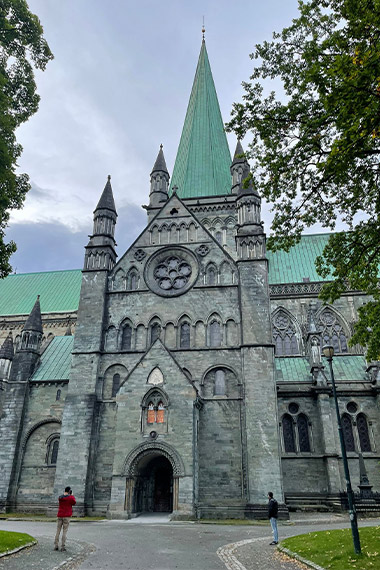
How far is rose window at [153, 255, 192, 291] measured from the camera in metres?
28.1

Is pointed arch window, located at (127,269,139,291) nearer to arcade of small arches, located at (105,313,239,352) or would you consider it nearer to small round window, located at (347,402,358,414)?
arcade of small arches, located at (105,313,239,352)

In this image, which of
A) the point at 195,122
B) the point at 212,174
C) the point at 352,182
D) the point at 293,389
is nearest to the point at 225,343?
the point at 293,389

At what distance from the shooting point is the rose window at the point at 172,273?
92.3 ft

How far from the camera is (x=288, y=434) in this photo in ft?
90.4

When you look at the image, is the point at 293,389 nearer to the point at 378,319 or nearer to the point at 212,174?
the point at 378,319

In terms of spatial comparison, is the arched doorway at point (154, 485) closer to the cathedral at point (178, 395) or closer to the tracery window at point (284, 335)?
the cathedral at point (178, 395)

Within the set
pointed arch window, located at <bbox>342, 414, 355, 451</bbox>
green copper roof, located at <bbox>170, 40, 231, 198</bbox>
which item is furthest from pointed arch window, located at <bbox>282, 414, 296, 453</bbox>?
green copper roof, located at <bbox>170, 40, 231, 198</bbox>

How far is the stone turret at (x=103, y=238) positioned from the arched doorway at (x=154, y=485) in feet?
41.2

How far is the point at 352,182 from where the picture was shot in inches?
548

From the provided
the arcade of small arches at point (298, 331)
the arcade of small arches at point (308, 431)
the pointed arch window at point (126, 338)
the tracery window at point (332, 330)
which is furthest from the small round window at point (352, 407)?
the pointed arch window at point (126, 338)

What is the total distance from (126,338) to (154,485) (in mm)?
8690

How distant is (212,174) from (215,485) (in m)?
28.0

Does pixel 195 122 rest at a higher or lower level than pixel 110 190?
higher

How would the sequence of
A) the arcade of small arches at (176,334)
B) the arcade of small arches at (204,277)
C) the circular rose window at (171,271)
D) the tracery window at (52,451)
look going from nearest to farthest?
the arcade of small arches at (176,334)
the tracery window at (52,451)
the arcade of small arches at (204,277)
the circular rose window at (171,271)
